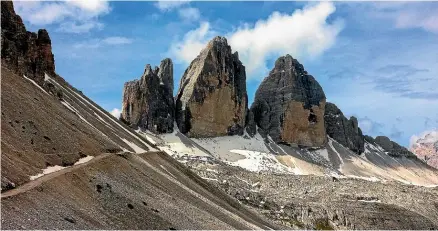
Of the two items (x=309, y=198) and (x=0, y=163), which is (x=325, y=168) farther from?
(x=0, y=163)

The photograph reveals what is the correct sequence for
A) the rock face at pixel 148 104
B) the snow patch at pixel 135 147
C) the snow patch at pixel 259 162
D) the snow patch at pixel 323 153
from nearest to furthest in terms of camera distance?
the snow patch at pixel 135 147, the snow patch at pixel 259 162, the rock face at pixel 148 104, the snow patch at pixel 323 153

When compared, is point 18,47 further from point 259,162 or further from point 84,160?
point 259,162

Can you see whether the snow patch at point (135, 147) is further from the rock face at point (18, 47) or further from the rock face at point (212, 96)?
the rock face at point (212, 96)

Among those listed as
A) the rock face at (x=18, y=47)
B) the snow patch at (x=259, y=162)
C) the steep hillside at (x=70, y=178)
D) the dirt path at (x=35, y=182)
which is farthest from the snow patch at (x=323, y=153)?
the dirt path at (x=35, y=182)

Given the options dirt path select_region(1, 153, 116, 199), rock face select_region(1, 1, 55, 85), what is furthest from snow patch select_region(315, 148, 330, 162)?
dirt path select_region(1, 153, 116, 199)

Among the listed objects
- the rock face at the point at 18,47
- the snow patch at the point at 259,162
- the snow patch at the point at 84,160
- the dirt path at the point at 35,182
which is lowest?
the dirt path at the point at 35,182
